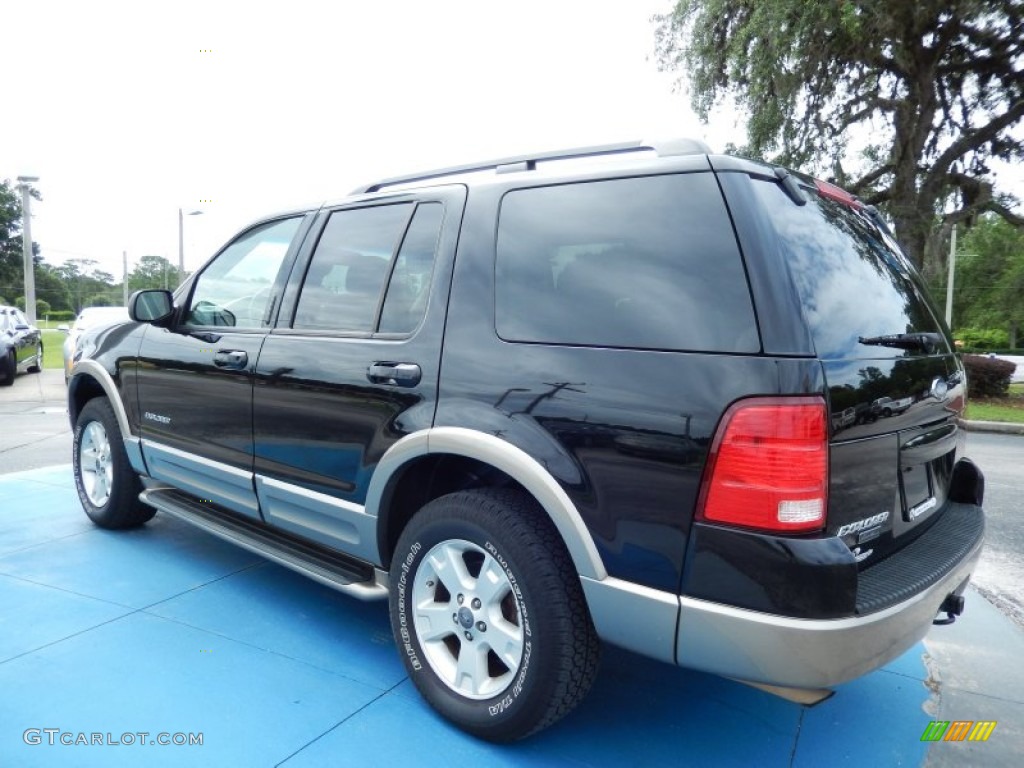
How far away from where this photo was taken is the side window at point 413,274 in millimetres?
2834

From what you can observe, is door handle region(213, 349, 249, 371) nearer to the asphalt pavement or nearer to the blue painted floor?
the blue painted floor

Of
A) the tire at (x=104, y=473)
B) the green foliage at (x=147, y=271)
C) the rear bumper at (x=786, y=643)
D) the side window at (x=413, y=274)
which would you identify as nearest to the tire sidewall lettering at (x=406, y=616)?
the side window at (x=413, y=274)

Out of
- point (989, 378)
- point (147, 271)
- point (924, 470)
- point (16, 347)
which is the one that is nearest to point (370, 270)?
point (924, 470)

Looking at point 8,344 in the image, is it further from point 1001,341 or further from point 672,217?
point 1001,341

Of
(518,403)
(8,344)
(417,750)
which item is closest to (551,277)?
(518,403)

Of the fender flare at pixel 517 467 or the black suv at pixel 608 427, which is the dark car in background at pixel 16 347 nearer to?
Answer: the black suv at pixel 608 427

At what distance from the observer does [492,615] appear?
2439 millimetres

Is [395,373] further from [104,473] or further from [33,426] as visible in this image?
[33,426]

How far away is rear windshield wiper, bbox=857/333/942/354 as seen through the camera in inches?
87.3

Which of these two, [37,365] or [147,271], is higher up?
[147,271]

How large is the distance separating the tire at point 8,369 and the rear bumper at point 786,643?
1556cm

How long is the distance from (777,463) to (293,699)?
1965 mm

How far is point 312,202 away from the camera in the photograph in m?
3.53

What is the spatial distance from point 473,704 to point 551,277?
4.77ft
